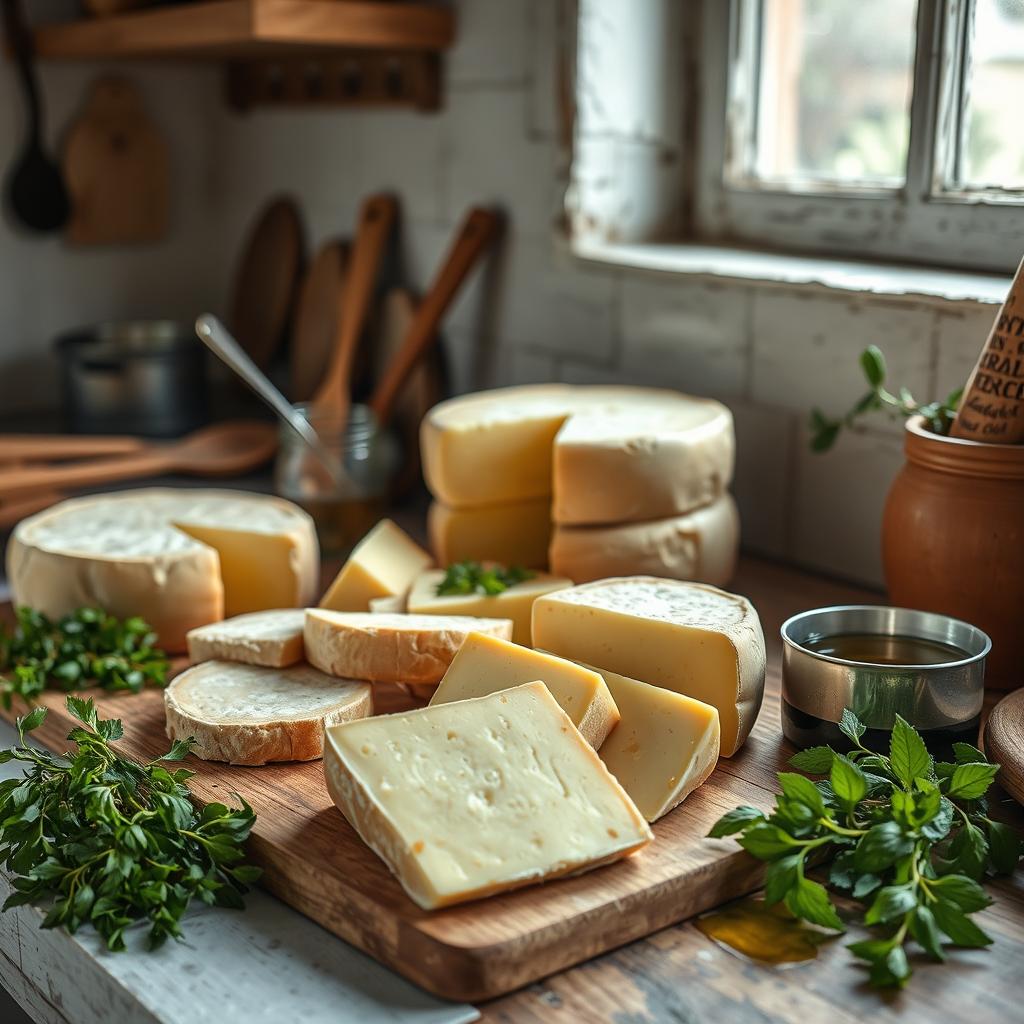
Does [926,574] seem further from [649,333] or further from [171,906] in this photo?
[171,906]

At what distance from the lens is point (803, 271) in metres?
1.69

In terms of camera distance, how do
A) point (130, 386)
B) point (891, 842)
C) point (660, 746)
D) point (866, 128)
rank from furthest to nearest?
point (130, 386)
point (866, 128)
point (660, 746)
point (891, 842)

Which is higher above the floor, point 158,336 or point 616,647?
point 158,336

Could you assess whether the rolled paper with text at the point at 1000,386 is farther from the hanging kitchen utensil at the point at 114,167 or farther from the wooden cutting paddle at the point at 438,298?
the hanging kitchen utensil at the point at 114,167

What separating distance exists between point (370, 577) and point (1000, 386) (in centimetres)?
69

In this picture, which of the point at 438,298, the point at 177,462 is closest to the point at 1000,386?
the point at 438,298

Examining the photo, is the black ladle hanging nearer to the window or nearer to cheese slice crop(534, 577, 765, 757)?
the window

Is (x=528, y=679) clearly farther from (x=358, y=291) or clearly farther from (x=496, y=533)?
(x=358, y=291)

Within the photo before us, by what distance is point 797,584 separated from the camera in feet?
5.52

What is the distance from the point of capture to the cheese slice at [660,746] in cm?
108

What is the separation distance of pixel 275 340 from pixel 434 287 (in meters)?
0.54

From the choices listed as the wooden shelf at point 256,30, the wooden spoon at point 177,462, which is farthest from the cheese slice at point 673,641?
the wooden shelf at point 256,30

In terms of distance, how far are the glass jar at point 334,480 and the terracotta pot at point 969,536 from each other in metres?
0.79

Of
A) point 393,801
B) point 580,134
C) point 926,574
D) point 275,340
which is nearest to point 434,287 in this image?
point 580,134
